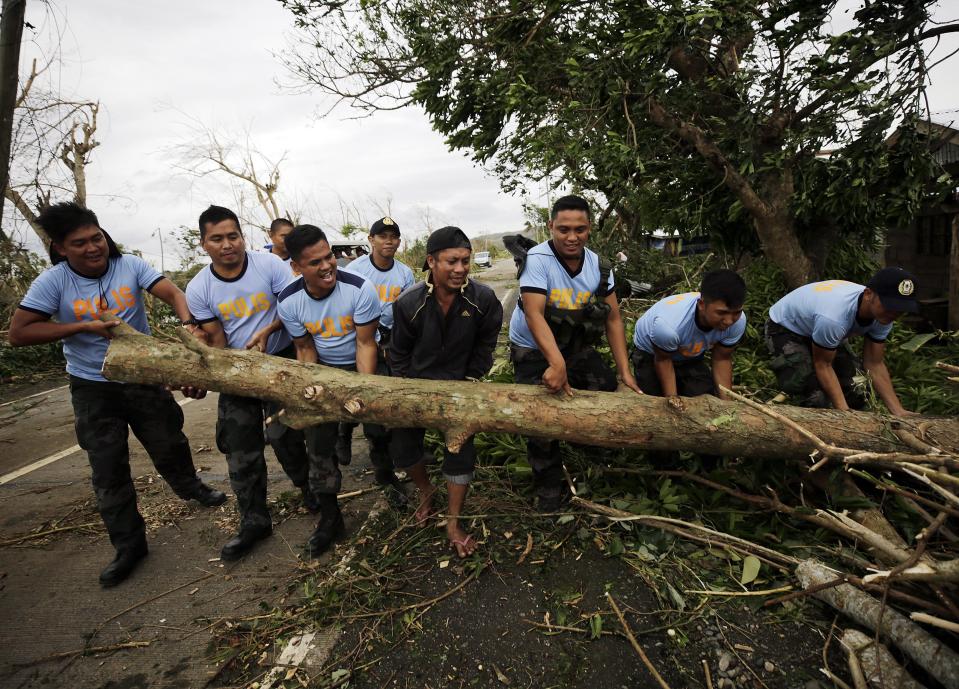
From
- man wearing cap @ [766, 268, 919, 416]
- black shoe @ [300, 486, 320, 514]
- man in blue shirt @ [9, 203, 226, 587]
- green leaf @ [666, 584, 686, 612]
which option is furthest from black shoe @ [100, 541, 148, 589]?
man wearing cap @ [766, 268, 919, 416]

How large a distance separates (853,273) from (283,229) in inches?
269

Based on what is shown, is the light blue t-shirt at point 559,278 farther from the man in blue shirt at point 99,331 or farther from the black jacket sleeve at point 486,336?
the man in blue shirt at point 99,331

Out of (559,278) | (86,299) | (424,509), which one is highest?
(86,299)

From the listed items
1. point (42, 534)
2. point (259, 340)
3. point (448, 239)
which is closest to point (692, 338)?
point (448, 239)

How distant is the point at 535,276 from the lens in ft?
8.23

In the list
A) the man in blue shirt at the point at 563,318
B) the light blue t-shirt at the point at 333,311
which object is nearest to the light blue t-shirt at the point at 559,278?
the man in blue shirt at the point at 563,318

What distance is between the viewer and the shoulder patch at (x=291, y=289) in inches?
105

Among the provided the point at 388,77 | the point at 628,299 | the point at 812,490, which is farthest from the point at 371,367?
the point at 388,77

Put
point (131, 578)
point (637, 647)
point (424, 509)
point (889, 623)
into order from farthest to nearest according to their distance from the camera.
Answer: point (424, 509) → point (131, 578) → point (637, 647) → point (889, 623)

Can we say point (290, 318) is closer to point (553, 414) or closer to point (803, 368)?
point (553, 414)

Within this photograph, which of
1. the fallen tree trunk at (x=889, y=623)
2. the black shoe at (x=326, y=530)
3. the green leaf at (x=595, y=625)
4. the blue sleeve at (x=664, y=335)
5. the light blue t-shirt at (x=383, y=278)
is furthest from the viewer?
the light blue t-shirt at (x=383, y=278)

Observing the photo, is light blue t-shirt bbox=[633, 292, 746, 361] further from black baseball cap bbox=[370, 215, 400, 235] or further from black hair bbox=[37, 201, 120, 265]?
black hair bbox=[37, 201, 120, 265]

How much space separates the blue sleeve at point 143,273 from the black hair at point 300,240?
3.21ft

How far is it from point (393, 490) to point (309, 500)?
581 millimetres
